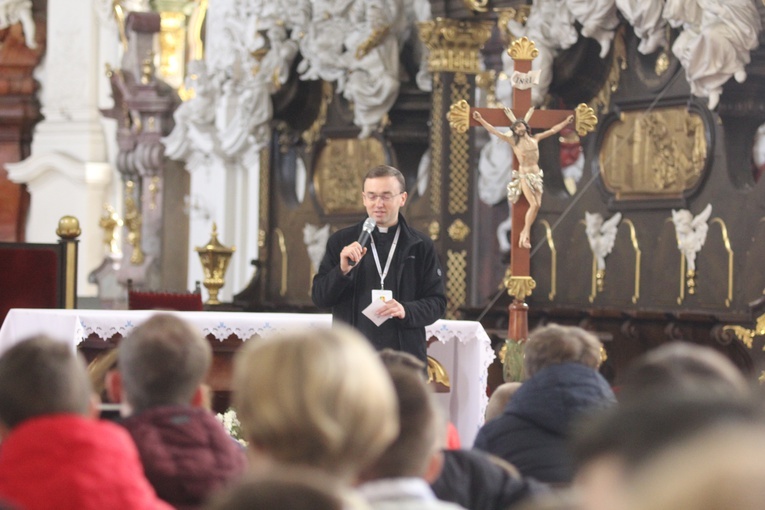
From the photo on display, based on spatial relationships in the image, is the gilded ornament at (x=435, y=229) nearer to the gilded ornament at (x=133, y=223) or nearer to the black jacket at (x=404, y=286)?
the gilded ornament at (x=133, y=223)

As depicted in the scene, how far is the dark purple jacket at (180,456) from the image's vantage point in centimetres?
362

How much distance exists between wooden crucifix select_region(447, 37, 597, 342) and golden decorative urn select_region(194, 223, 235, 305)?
20.3 ft

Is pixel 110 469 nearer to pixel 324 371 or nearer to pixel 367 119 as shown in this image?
pixel 324 371

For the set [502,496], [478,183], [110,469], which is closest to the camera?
[110,469]

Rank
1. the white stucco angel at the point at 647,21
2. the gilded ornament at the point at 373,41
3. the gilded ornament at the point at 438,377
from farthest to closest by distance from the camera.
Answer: the gilded ornament at the point at 373,41 → the white stucco angel at the point at 647,21 → the gilded ornament at the point at 438,377

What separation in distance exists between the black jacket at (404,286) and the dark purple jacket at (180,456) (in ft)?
10.3

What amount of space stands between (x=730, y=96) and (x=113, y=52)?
14395 mm

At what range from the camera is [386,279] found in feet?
23.0

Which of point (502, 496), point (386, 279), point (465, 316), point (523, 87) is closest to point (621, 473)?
point (502, 496)

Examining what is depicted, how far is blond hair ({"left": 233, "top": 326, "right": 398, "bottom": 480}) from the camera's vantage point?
97.0 inches

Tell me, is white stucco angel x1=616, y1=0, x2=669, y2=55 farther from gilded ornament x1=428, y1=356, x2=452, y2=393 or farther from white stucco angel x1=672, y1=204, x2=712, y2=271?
gilded ornament x1=428, y1=356, x2=452, y2=393

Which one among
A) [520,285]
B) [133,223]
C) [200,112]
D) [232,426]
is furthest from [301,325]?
[133,223]

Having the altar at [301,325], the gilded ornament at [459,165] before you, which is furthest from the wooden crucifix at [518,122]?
the gilded ornament at [459,165]

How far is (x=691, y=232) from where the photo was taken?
12625 mm
